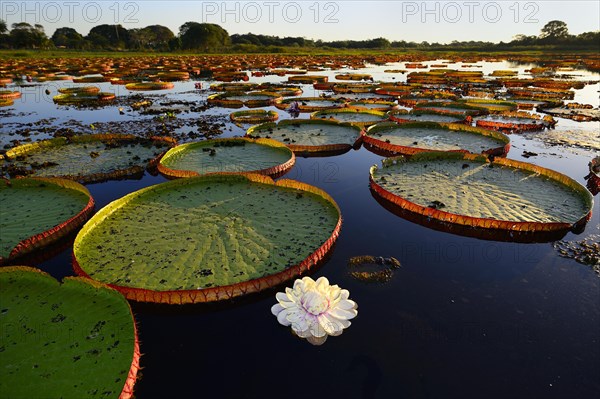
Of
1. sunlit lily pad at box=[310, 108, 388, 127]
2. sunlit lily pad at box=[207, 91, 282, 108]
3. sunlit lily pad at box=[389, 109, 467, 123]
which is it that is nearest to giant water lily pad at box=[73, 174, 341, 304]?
sunlit lily pad at box=[310, 108, 388, 127]

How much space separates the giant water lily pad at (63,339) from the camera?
209 centimetres

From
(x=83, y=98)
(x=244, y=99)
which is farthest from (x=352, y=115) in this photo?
(x=83, y=98)

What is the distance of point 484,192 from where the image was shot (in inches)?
199

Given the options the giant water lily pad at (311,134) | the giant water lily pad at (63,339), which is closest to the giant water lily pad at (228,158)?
the giant water lily pad at (311,134)

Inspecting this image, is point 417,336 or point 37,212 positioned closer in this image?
point 417,336

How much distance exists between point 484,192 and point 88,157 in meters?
7.27

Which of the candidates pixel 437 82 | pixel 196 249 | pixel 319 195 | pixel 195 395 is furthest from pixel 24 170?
pixel 437 82

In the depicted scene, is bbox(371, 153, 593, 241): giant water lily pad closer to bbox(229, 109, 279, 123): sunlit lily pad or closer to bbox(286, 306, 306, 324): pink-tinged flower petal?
bbox(286, 306, 306, 324): pink-tinged flower petal

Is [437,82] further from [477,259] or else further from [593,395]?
[593,395]

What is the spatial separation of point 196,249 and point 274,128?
6.22 metres

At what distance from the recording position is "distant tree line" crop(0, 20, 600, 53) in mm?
61469

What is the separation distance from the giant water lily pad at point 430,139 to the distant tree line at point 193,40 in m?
61.5

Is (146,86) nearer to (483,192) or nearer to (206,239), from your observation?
(206,239)

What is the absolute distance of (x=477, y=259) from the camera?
3.76 meters
